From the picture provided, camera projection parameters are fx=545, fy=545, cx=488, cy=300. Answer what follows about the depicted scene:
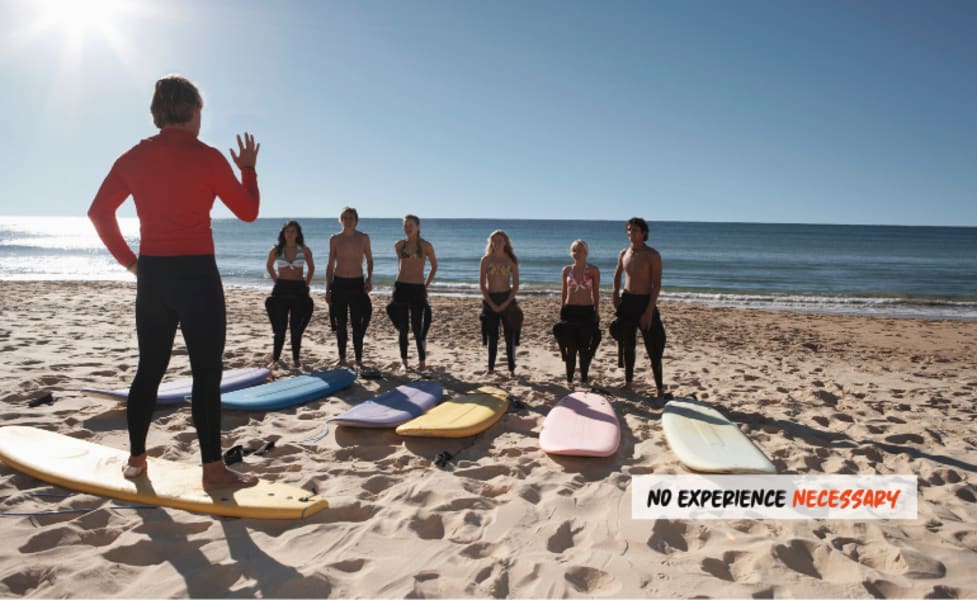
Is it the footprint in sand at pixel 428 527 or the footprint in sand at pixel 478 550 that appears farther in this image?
the footprint in sand at pixel 428 527

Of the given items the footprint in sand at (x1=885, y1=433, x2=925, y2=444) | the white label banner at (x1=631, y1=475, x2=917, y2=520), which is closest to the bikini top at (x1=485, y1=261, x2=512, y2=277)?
the white label banner at (x1=631, y1=475, x2=917, y2=520)

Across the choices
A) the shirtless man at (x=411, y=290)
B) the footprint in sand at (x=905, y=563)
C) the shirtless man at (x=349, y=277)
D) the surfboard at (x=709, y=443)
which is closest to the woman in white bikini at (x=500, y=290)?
the shirtless man at (x=411, y=290)

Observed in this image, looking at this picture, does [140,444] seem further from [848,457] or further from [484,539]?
[848,457]

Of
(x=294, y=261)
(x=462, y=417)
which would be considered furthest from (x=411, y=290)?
(x=462, y=417)

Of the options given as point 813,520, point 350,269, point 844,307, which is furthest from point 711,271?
A: point 813,520

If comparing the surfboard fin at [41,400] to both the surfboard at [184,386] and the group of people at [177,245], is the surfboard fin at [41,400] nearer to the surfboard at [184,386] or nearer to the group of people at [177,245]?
the surfboard at [184,386]

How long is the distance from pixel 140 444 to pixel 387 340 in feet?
18.0

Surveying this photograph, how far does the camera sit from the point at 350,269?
612 centimetres

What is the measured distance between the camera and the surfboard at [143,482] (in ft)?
8.84

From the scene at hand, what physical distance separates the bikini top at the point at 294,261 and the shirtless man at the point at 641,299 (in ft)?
11.8

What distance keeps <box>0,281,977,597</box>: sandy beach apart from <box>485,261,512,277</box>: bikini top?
1.20 meters

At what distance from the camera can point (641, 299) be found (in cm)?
537

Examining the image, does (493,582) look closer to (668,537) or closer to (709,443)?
(668,537)

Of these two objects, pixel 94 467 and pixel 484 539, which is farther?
pixel 94 467
